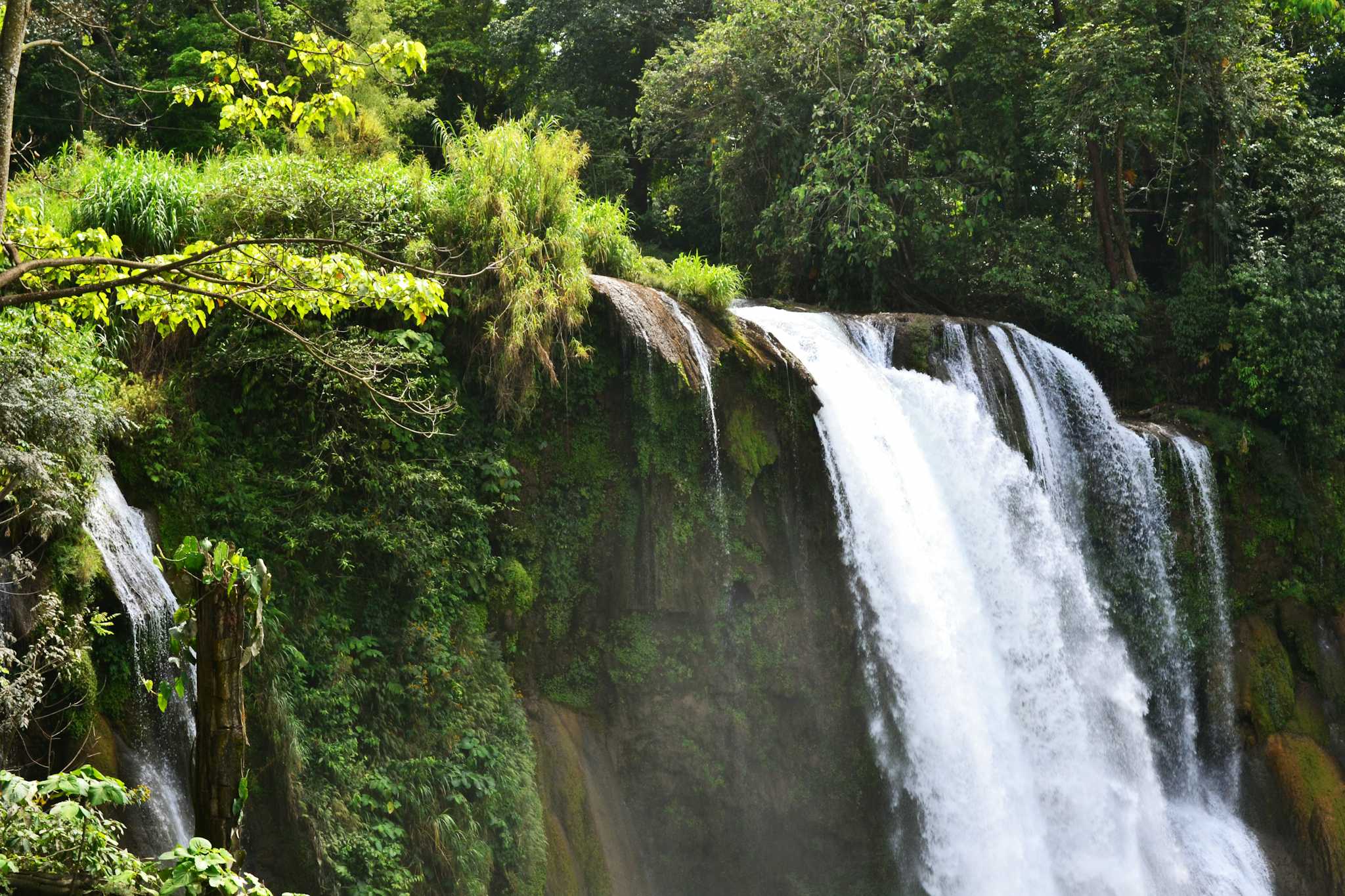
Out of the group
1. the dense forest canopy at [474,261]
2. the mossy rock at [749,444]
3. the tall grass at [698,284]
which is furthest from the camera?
the tall grass at [698,284]

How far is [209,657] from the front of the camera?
168 inches

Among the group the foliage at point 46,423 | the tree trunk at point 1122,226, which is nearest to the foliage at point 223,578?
the foliage at point 46,423

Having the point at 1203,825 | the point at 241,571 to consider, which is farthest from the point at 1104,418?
the point at 241,571

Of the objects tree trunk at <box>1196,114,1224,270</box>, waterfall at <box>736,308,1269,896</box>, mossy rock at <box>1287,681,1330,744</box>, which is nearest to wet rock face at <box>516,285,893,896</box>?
waterfall at <box>736,308,1269,896</box>

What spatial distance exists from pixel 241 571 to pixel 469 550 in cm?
474

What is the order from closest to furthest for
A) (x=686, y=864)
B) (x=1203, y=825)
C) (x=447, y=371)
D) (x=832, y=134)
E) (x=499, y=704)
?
(x=499, y=704)
(x=447, y=371)
(x=686, y=864)
(x=1203, y=825)
(x=832, y=134)

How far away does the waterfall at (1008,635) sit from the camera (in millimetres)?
10891

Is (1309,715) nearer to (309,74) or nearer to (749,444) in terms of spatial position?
(749,444)

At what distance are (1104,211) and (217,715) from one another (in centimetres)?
1573

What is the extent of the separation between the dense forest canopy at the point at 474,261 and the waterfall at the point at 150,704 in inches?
5.6

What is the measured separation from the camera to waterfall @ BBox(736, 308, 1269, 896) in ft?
35.7

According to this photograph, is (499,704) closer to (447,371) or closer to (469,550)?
(469,550)

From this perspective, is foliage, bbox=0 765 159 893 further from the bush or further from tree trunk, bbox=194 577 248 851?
the bush

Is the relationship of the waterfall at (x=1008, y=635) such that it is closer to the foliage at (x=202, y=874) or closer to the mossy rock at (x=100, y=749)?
the mossy rock at (x=100, y=749)
